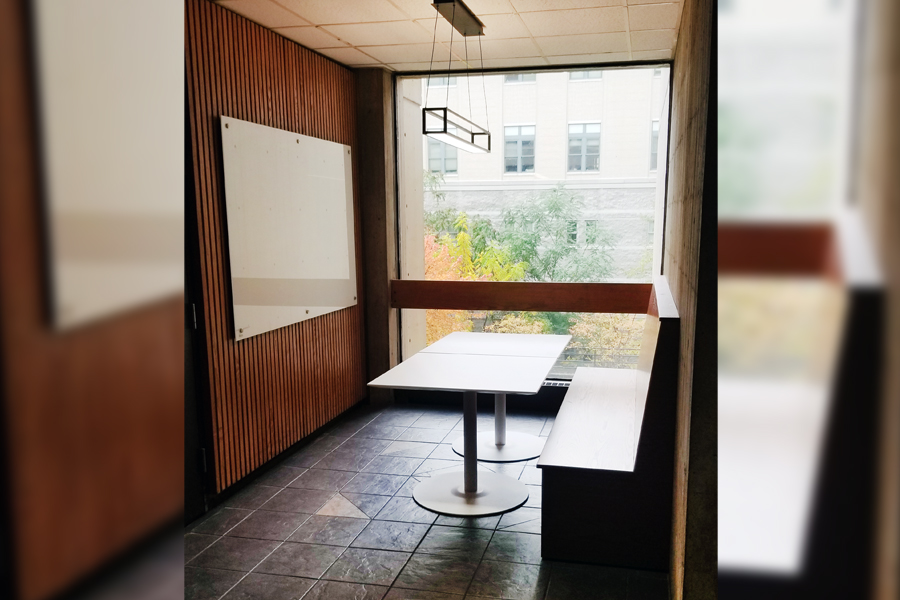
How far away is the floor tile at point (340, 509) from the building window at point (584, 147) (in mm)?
3083

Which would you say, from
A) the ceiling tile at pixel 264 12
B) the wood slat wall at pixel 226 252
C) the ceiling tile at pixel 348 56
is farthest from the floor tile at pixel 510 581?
the ceiling tile at pixel 348 56

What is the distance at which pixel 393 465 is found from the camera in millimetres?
4441

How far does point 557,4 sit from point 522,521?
2.80 meters

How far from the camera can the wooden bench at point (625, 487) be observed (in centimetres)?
289

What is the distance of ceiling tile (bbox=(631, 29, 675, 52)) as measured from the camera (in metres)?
4.42

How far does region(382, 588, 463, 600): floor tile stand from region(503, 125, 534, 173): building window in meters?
3.52

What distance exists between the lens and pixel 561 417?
12.6 feet

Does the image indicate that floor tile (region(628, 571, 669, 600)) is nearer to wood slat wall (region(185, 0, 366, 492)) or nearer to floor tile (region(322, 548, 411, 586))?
floor tile (region(322, 548, 411, 586))

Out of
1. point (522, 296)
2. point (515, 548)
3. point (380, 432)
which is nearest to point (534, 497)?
point (515, 548)

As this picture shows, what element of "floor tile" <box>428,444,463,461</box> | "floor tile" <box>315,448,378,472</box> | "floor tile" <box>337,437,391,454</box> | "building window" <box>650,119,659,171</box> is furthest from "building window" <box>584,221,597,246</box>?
"floor tile" <box>315,448,378,472</box>

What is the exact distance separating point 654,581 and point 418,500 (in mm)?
1339

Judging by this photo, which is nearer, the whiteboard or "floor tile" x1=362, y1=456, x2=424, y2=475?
the whiteboard

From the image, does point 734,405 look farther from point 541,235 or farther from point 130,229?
point 541,235

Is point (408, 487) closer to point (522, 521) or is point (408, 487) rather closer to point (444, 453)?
point (444, 453)
